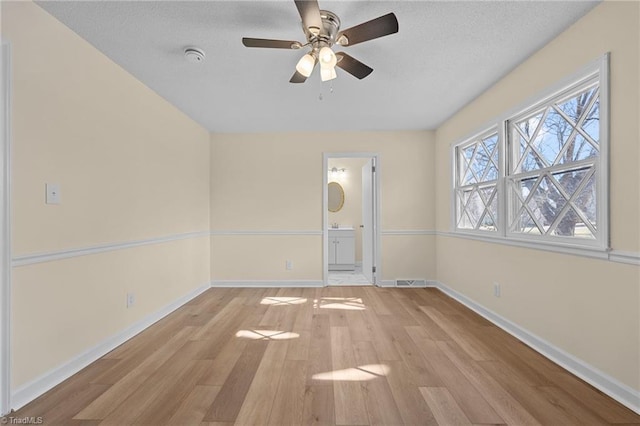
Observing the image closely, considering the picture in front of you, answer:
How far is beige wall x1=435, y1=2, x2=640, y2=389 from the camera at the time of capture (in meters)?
1.68

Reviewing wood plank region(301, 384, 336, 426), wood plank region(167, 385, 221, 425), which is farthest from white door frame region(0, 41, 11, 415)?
wood plank region(301, 384, 336, 426)

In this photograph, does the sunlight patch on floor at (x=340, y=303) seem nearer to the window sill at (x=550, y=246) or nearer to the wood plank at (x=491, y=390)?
the wood plank at (x=491, y=390)

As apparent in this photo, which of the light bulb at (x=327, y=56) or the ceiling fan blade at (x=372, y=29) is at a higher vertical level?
the ceiling fan blade at (x=372, y=29)

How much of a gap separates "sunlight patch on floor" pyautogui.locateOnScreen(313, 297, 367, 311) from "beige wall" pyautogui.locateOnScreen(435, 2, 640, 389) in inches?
56.6

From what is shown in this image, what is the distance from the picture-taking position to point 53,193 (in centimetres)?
195

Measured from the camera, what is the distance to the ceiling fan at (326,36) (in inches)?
64.2

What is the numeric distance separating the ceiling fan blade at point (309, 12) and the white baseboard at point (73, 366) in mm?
2612

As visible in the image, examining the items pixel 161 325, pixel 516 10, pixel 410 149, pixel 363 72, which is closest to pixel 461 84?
pixel 516 10

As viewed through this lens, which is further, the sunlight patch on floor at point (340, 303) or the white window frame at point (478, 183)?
the sunlight patch on floor at point (340, 303)

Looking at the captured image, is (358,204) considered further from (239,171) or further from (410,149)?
(239,171)

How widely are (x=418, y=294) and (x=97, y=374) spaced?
350cm

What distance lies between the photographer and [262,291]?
4.30 metres

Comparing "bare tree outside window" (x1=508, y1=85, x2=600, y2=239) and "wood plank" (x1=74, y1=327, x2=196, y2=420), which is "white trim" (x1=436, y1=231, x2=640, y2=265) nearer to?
"bare tree outside window" (x1=508, y1=85, x2=600, y2=239)

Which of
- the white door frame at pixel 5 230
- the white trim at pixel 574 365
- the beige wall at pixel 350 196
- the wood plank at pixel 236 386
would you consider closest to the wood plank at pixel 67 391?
the white door frame at pixel 5 230
